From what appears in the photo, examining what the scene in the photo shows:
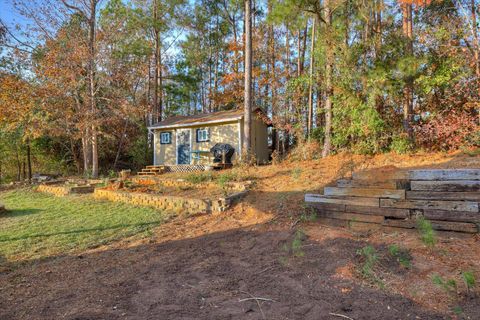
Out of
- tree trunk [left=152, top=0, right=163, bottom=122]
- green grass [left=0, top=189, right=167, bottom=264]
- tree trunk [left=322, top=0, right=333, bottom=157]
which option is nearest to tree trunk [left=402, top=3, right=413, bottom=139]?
tree trunk [left=322, top=0, right=333, bottom=157]

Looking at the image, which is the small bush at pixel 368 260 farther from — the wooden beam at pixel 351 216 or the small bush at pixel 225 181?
the small bush at pixel 225 181

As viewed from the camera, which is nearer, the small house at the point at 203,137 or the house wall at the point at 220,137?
the house wall at the point at 220,137

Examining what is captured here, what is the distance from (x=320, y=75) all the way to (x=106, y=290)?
1017 cm

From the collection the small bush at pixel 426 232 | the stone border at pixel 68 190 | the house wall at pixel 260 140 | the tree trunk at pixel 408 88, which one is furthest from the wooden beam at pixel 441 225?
the stone border at pixel 68 190

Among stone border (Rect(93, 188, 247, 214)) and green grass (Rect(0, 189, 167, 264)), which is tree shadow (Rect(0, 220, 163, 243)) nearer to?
green grass (Rect(0, 189, 167, 264))

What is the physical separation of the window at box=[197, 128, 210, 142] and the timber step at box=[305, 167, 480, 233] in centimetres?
988

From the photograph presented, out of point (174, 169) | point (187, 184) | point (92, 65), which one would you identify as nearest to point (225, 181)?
point (187, 184)

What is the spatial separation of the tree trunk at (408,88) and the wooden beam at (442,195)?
243 inches

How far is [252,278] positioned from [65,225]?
190 inches

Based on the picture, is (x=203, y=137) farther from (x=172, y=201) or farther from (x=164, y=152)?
(x=172, y=201)

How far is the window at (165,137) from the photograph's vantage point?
1528 cm

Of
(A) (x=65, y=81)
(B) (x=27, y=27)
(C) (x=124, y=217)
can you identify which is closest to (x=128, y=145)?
(A) (x=65, y=81)

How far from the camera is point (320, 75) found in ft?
35.6

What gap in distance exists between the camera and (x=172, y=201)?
7184mm
